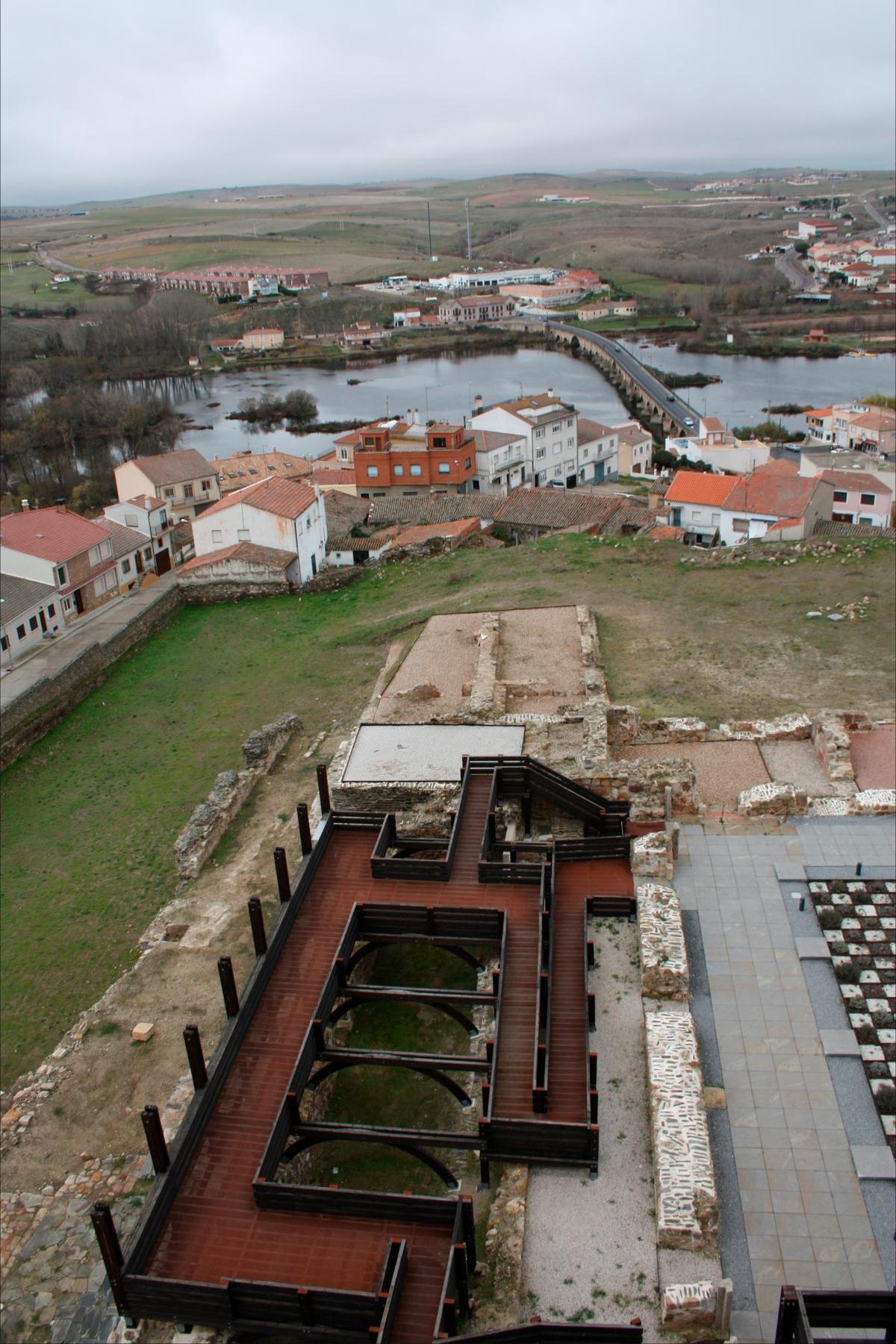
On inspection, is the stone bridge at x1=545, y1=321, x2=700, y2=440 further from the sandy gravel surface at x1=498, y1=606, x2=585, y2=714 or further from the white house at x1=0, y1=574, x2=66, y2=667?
the white house at x1=0, y1=574, x2=66, y2=667

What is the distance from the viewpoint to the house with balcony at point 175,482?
128 ft

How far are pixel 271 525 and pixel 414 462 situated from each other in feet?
49.7

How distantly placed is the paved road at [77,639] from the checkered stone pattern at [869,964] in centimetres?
1744

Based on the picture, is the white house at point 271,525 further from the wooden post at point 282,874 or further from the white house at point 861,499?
the wooden post at point 282,874

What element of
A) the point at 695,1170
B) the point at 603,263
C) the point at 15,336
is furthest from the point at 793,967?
the point at 603,263

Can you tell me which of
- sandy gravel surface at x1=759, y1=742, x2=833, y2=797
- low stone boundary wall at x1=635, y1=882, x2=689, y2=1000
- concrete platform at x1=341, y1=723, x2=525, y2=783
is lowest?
sandy gravel surface at x1=759, y1=742, x2=833, y2=797

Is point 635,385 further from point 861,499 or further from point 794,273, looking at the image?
point 794,273

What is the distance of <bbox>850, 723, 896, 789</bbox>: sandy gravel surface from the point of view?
12.3 m

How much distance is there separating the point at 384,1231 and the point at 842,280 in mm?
137324

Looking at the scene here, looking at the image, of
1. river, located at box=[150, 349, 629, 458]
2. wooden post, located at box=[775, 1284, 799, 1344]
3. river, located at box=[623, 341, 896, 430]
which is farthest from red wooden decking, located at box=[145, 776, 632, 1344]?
river, located at box=[623, 341, 896, 430]

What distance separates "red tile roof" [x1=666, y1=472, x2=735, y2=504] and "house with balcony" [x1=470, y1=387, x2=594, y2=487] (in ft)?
41.9

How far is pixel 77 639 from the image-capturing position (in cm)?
2553

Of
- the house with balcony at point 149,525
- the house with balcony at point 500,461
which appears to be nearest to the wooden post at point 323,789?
the house with balcony at point 149,525

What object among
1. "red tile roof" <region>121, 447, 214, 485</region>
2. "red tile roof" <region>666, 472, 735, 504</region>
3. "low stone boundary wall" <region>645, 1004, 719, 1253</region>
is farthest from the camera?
"red tile roof" <region>121, 447, 214, 485</region>
